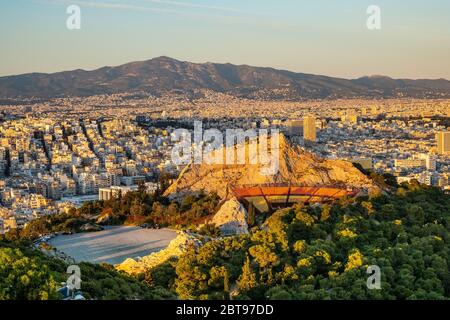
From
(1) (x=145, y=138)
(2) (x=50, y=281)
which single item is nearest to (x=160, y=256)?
(2) (x=50, y=281)

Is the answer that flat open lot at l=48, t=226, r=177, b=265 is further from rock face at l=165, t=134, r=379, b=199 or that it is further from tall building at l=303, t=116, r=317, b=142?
tall building at l=303, t=116, r=317, b=142

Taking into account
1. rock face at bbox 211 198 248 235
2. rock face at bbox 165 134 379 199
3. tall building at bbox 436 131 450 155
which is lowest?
tall building at bbox 436 131 450 155

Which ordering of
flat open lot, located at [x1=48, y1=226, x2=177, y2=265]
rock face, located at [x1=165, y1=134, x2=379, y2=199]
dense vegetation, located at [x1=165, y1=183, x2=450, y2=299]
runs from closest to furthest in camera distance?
dense vegetation, located at [x1=165, y1=183, x2=450, y2=299] < flat open lot, located at [x1=48, y1=226, x2=177, y2=265] < rock face, located at [x1=165, y1=134, x2=379, y2=199]

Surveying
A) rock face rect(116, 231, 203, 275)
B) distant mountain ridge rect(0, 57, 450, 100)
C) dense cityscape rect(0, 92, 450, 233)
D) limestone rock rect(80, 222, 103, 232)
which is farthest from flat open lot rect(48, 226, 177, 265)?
distant mountain ridge rect(0, 57, 450, 100)

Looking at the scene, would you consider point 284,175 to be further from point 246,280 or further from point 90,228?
point 246,280

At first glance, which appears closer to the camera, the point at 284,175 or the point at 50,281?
the point at 50,281

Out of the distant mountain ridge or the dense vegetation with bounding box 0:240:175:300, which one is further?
the distant mountain ridge
